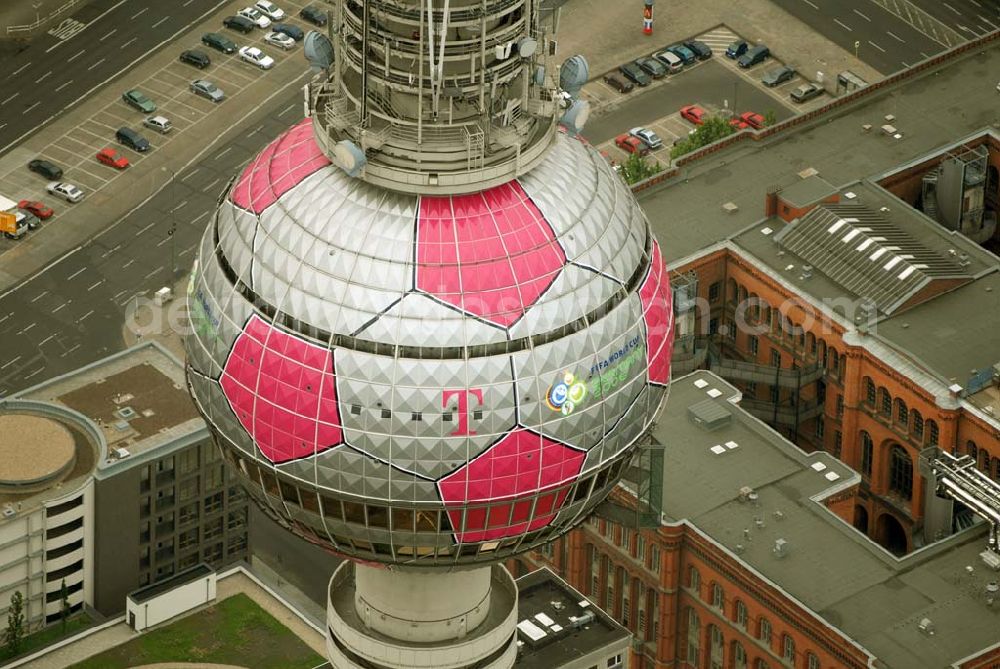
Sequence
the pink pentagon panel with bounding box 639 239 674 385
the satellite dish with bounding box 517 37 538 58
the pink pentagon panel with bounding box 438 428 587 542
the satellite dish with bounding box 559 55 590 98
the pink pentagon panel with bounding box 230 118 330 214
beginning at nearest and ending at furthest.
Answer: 1. the satellite dish with bounding box 517 37 538 58
2. the pink pentagon panel with bounding box 438 428 587 542
3. the pink pentagon panel with bounding box 230 118 330 214
4. the satellite dish with bounding box 559 55 590 98
5. the pink pentagon panel with bounding box 639 239 674 385

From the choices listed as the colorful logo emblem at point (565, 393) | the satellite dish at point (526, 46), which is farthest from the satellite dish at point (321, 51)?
the colorful logo emblem at point (565, 393)

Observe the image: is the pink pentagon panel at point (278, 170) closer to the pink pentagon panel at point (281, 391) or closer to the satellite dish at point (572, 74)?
the pink pentagon panel at point (281, 391)

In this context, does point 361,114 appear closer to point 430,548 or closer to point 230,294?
point 230,294

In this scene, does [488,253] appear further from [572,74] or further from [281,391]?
[281,391]

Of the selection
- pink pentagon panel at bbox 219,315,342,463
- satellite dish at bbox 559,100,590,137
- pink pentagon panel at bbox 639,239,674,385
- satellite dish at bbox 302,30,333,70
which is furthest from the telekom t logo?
satellite dish at bbox 302,30,333,70

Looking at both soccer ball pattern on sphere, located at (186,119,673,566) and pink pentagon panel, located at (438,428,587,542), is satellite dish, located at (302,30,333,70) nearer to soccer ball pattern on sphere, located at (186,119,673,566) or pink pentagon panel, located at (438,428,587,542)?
soccer ball pattern on sphere, located at (186,119,673,566)

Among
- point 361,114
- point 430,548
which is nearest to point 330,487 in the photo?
point 430,548

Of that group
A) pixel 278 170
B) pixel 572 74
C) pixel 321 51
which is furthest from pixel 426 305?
pixel 572 74
